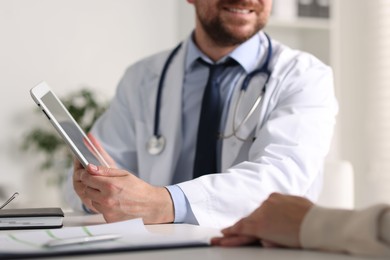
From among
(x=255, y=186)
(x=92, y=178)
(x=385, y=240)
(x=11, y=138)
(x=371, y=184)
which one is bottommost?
(x=371, y=184)

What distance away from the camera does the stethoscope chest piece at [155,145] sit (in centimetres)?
204

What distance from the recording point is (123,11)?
12.1 feet

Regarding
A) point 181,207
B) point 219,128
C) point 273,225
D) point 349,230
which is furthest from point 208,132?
point 349,230

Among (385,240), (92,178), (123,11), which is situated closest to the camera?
(385,240)

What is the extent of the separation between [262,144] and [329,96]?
304mm

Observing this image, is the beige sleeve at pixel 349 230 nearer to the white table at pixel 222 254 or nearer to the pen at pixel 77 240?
the white table at pixel 222 254

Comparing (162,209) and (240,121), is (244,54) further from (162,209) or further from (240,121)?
(162,209)

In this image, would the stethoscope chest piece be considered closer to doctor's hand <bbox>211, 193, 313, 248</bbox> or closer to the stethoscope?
the stethoscope

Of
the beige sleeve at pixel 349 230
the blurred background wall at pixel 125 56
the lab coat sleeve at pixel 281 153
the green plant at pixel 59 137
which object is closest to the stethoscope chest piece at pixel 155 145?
the lab coat sleeve at pixel 281 153

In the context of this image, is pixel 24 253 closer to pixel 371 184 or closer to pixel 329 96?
pixel 329 96

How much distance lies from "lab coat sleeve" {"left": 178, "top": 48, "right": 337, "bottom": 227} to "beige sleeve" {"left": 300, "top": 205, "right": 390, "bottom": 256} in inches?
24.9

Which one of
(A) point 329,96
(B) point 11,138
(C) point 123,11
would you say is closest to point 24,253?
(A) point 329,96

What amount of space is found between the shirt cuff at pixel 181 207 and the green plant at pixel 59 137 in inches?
73.4

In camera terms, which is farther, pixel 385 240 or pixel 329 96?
pixel 329 96
